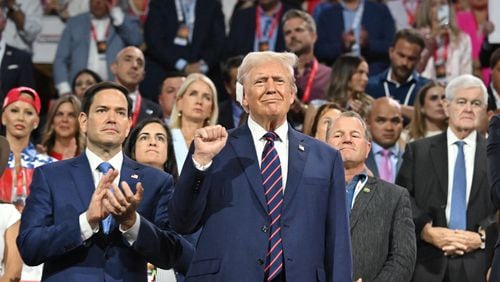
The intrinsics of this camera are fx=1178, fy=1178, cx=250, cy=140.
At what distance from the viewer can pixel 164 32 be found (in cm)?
1119

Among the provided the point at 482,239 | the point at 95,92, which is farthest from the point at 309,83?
the point at 95,92

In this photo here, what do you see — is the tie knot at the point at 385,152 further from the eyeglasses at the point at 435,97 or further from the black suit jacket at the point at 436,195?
the black suit jacket at the point at 436,195

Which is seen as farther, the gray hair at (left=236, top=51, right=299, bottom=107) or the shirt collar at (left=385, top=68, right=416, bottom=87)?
the shirt collar at (left=385, top=68, right=416, bottom=87)

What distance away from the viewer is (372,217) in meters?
6.51

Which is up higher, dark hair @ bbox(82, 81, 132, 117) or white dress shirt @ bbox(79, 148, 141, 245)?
dark hair @ bbox(82, 81, 132, 117)

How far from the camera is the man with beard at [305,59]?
10.2m

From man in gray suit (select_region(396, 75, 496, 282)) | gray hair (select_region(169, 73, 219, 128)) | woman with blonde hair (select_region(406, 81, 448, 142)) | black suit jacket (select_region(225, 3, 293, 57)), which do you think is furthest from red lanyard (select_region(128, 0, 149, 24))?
man in gray suit (select_region(396, 75, 496, 282))

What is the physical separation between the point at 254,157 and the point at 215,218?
33 centimetres

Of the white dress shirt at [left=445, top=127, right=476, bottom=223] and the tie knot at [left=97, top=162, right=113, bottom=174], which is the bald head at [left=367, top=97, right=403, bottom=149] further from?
the tie knot at [left=97, top=162, right=113, bottom=174]

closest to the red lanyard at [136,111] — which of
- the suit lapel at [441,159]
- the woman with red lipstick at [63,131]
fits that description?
the woman with red lipstick at [63,131]

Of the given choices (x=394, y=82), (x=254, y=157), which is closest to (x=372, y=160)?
(x=394, y=82)

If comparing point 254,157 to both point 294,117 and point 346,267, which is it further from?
point 294,117

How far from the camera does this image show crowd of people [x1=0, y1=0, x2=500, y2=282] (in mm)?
5203

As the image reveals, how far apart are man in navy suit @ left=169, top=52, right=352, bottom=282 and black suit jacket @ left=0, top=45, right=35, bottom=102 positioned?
5.89 metres
